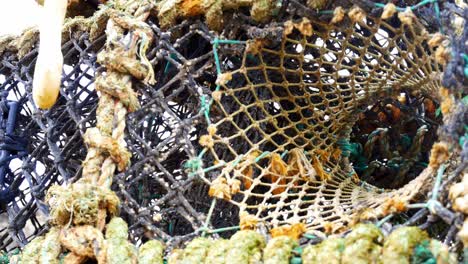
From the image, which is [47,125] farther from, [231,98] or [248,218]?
[248,218]

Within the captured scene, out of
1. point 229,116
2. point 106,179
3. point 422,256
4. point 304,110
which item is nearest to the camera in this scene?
point 422,256

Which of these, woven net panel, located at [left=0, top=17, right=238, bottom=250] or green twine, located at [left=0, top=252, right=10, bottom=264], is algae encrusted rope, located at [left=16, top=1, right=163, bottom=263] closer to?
woven net panel, located at [left=0, top=17, right=238, bottom=250]

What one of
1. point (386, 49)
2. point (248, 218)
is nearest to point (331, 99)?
point (386, 49)

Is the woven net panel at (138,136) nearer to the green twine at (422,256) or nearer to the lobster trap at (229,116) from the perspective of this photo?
the lobster trap at (229,116)

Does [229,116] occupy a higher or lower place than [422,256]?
higher

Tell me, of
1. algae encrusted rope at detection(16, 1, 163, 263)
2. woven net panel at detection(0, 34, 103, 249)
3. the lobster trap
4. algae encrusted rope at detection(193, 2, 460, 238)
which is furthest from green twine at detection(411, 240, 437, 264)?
woven net panel at detection(0, 34, 103, 249)

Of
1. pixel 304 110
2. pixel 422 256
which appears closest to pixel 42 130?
pixel 304 110

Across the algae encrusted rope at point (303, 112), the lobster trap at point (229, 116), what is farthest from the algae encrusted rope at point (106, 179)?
the algae encrusted rope at point (303, 112)

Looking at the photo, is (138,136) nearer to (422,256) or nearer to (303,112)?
(303,112)
